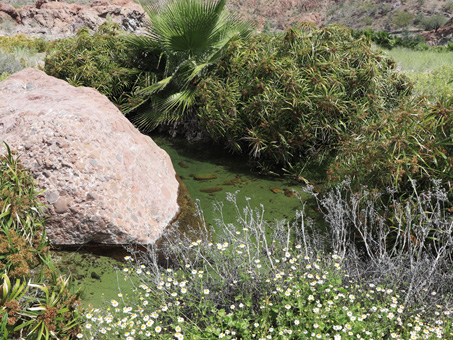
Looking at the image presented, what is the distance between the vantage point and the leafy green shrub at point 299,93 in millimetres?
5008

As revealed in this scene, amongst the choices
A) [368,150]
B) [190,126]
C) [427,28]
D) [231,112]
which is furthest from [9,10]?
[427,28]

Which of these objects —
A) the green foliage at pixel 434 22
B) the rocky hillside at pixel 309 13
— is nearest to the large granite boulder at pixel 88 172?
the rocky hillside at pixel 309 13

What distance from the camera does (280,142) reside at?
526cm

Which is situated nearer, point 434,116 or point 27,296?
point 27,296

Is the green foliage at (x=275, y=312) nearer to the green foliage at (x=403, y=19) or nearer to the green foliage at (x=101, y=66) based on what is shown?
the green foliage at (x=101, y=66)

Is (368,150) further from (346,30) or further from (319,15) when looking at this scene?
(319,15)

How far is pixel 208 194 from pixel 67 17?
71.0 ft

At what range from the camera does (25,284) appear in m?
2.39

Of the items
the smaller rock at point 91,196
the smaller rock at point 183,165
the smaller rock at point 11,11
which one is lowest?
the smaller rock at point 11,11

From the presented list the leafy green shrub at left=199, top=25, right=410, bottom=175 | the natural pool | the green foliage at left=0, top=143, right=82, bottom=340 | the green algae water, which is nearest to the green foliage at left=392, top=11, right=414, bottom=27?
the leafy green shrub at left=199, top=25, right=410, bottom=175

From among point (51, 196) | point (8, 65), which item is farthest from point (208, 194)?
point (8, 65)

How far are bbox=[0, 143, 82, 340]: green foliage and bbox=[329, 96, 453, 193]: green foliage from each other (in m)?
2.75

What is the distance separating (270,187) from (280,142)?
2.20ft

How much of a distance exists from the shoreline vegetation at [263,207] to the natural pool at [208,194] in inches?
4.9
